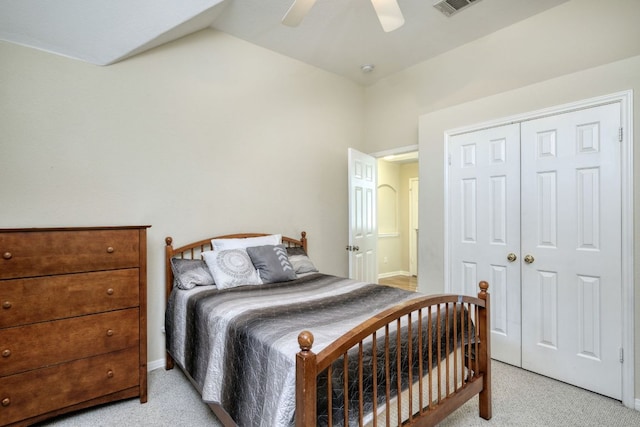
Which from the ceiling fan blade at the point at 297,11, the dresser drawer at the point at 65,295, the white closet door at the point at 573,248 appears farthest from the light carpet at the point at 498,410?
the ceiling fan blade at the point at 297,11

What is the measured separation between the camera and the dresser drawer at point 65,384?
1.84 m

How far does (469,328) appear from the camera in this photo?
2.09 meters

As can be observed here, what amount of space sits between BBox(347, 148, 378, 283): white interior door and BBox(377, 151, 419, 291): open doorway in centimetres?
233

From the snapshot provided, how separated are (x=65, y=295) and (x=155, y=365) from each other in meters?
1.13

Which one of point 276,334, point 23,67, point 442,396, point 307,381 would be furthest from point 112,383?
point 23,67

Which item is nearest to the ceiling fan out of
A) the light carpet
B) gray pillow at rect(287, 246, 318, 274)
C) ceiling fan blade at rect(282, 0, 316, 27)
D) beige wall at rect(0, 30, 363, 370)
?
ceiling fan blade at rect(282, 0, 316, 27)

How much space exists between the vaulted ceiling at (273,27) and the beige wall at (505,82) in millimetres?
161

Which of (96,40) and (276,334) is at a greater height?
(96,40)

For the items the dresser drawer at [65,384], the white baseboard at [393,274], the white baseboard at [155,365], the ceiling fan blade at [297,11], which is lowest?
the white baseboard at [155,365]

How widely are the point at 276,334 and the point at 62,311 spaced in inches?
56.0

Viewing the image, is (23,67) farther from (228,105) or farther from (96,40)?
(228,105)

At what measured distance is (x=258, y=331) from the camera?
1.60 m

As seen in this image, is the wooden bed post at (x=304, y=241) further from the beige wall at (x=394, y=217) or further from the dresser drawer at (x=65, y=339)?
the beige wall at (x=394, y=217)

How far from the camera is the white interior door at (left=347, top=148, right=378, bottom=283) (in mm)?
3748
